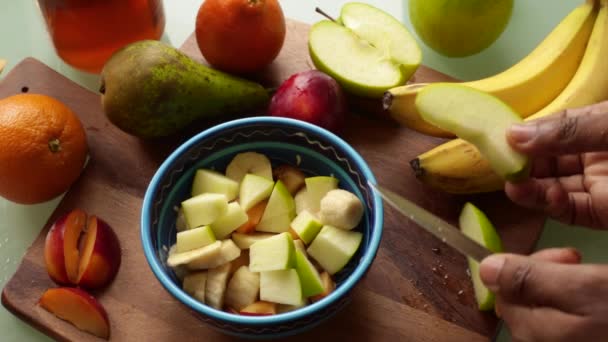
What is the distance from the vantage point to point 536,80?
99 cm

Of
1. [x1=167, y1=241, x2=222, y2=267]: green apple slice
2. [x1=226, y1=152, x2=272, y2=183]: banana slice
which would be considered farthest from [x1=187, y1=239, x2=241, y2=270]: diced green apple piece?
[x1=226, y1=152, x2=272, y2=183]: banana slice

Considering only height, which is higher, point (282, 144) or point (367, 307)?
point (282, 144)

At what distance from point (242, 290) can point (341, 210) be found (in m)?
0.17

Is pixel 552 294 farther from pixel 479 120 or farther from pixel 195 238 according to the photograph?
pixel 195 238

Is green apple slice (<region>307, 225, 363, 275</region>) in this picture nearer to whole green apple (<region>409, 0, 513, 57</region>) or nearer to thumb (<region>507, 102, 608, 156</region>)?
thumb (<region>507, 102, 608, 156</region>)

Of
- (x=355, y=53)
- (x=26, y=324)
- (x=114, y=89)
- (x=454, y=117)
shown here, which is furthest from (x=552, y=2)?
(x=26, y=324)

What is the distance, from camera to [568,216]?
92cm

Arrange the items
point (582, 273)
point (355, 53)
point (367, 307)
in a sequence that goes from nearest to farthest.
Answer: point (582, 273) < point (367, 307) < point (355, 53)

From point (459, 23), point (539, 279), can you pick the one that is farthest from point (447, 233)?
point (459, 23)

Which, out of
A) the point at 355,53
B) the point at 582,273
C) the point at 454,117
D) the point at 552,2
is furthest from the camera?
the point at 552,2

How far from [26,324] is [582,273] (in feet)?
2.54

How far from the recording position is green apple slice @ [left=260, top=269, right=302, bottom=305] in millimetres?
817

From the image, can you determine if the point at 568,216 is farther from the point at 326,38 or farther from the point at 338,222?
the point at 326,38

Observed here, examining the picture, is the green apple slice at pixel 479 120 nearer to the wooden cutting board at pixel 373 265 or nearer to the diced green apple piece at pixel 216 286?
the wooden cutting board at pixel 373 265
